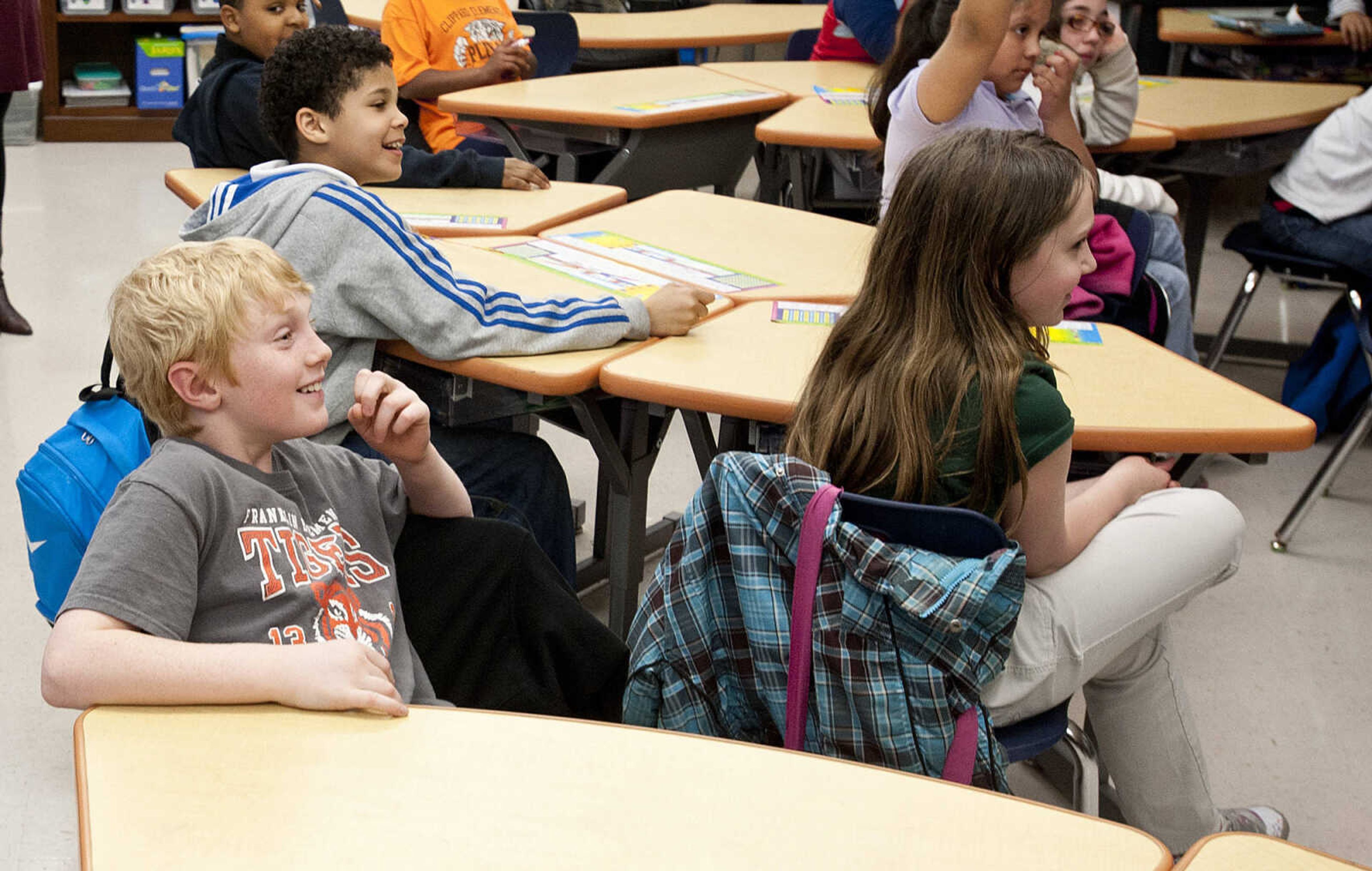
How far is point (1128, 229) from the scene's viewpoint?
2.46 m

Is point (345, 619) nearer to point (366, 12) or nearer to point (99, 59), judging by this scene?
point (366, 12)

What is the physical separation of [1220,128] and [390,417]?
2.66 metres

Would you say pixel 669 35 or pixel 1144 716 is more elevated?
pixel 669 35

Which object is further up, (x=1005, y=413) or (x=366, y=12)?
(x=366, y=12)

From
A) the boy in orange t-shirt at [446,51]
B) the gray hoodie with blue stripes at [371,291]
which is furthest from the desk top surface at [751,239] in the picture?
the boy in orange t-shirt at [446,51]

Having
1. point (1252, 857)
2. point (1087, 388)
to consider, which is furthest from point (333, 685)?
point (1087, 388)

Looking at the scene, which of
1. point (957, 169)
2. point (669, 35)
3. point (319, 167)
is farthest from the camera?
point (669, 35)

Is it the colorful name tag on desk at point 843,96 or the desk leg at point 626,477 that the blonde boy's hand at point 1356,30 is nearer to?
the colorful name tag on desk at point 843,96

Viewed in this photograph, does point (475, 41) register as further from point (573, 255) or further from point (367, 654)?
point (367, 654)

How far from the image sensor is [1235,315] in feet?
10.7

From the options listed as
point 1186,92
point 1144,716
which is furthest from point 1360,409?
point 1144,716

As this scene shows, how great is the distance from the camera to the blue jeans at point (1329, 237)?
2.92 meters

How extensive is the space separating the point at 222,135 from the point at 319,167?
2.86 ft

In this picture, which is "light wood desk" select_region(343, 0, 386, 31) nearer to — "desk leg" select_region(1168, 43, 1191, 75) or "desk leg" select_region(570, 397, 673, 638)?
"desk leg" select_region(570, 397, 673, 638)
